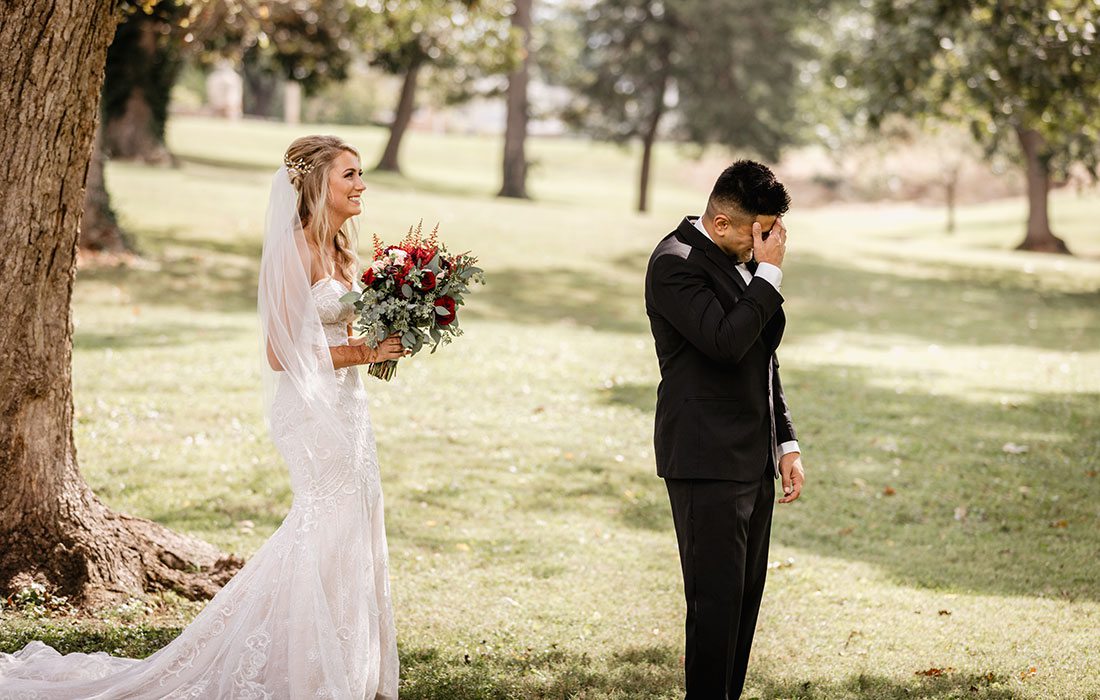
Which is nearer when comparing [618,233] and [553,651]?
[553,651]

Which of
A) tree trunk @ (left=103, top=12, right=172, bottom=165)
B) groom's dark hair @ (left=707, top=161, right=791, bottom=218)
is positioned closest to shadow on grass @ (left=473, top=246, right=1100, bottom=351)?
tree trunk @ (left=103, top=12, right=172, bottom=165)

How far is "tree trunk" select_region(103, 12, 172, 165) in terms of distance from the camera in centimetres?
2277

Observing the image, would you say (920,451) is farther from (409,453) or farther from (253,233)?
(253,233)

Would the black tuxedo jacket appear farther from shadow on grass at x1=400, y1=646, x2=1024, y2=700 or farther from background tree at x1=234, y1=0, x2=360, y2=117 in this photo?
background tree at x1=234, y1=0, x2=360, y2=117

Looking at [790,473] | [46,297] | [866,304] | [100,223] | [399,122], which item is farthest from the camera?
[399,122]

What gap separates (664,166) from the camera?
6988 cm

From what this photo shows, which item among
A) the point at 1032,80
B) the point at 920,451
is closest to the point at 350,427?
the point at 920,451

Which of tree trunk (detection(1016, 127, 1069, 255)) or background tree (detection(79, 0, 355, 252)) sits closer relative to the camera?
background tree (detection(79, 0, 355, 252))

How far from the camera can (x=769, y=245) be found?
4.58 metres

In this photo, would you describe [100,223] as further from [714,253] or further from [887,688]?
[714,253]

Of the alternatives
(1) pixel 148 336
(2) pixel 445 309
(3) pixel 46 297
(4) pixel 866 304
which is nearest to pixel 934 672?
(2) pixel 445 309

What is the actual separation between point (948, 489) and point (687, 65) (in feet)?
115

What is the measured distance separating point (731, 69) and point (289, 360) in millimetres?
40464

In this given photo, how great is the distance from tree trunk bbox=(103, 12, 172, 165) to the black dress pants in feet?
56.4
